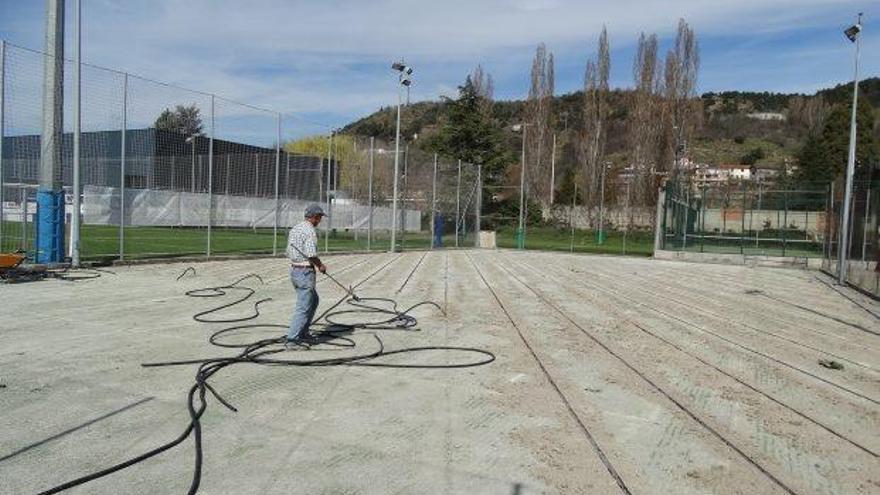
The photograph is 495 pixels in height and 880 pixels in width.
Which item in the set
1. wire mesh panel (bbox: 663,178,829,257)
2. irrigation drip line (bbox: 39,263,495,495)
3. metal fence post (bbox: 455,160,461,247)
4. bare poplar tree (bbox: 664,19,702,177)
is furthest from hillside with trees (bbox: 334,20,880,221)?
irrigation drip line (bbox: 39,263,495,495)

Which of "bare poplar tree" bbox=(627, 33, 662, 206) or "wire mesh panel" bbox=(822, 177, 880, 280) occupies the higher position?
"bare poplar tree" bbox=(627, 33, 662, 206)

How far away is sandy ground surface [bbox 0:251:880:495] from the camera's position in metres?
4.47

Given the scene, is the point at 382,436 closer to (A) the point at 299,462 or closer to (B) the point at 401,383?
(A) the point at 299,462

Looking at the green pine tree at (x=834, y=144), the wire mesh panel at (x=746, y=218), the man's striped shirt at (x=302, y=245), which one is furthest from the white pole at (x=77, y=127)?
the green pine tree at (x=834, y=144)

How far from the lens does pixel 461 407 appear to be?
596 centimetres

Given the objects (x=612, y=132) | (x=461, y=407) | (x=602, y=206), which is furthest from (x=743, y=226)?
(x=612, y=132)

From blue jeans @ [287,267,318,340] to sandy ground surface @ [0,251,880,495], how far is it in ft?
1.25

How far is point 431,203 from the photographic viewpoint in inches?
1260

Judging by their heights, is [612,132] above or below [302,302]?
above

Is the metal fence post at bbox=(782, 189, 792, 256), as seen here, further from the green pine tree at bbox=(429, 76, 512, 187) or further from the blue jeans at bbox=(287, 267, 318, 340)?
the green pine tree at bbox=(429, 76, 512, 187)

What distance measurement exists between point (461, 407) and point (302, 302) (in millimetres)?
2841

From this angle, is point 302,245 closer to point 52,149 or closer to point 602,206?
point 52,149

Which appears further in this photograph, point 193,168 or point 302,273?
point 193,168

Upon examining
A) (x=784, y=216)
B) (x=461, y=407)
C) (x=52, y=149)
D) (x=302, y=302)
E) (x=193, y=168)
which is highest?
(x=193, y=168)
